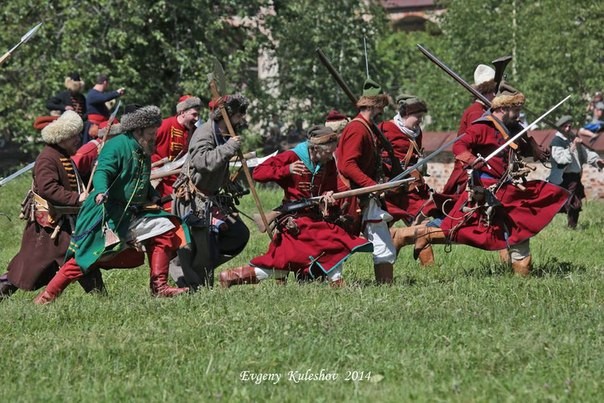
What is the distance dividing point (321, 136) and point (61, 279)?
7.30ft

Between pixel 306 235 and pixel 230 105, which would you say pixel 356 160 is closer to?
pixel 306 235

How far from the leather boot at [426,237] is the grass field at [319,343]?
75 cm

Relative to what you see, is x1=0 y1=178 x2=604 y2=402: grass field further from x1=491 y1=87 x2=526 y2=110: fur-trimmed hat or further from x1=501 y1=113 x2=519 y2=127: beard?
x1=491 y1=87 x2=526 y2=110: fur-trimmed hat

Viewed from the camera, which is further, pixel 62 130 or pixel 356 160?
pixel 356 160

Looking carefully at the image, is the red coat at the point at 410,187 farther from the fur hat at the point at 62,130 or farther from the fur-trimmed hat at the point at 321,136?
the fur hat at the point at 62,130

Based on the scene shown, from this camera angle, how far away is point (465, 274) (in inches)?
417

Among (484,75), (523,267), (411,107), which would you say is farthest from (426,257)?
(484,75)

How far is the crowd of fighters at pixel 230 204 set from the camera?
9219 millimetres

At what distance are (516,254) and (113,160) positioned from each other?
3.53 m

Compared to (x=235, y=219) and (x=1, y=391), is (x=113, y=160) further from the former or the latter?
(x=1, y=391)

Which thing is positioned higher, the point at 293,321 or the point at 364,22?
the point at 293,321

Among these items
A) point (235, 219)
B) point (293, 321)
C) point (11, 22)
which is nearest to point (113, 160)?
point (235, 219)

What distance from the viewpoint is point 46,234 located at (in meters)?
9.70

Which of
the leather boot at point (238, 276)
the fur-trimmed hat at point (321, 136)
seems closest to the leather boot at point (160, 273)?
the leather boot at point (238, 276)
